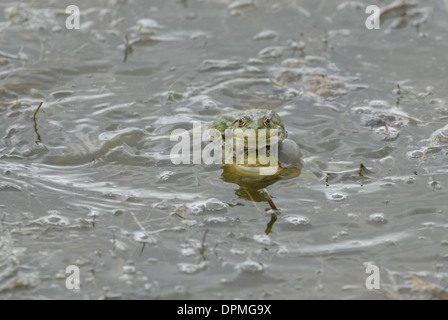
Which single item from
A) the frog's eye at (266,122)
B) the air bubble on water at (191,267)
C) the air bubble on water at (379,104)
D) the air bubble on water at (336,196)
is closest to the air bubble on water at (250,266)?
the air bubble on water at (191,267)

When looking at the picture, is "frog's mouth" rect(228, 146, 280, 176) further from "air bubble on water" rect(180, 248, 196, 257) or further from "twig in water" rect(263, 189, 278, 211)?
"air bubble on water" rect(180, 248, 196, 257)

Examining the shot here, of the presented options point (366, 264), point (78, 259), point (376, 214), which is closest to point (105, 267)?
point (78, 259)

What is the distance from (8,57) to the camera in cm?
594

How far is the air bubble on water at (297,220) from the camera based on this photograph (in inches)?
150

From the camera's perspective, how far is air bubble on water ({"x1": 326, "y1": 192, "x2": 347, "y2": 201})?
409cm

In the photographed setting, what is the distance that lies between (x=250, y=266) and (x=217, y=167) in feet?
4.28

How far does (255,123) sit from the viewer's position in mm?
4508

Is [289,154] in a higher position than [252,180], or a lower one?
higher

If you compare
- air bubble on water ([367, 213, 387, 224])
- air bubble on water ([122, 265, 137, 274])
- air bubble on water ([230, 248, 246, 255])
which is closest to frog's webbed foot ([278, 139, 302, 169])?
air bubble on water ([367, 213, 387, 224])

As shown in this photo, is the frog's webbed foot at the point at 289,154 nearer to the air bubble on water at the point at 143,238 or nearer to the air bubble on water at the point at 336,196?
the air bubble on water at the point at 336,196

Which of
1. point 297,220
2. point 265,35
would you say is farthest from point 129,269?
point 265,35

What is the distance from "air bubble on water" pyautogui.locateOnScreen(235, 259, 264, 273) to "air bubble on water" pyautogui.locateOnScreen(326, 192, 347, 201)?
3.02ft

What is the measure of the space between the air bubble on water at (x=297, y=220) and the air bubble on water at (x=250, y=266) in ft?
1.63

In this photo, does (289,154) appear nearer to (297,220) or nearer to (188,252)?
(297,220)
